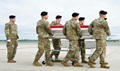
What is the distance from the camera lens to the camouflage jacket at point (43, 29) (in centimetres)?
907

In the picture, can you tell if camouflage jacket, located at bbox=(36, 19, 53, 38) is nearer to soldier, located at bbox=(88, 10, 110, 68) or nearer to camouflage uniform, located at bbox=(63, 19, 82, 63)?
camouflage uniform, located at bbox=(63, 19, 82, 63)

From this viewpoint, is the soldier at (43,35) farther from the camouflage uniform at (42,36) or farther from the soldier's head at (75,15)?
the soldier's head at (75,15)

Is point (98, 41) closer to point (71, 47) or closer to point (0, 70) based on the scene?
point (71, 47)

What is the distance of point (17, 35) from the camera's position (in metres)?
10.6

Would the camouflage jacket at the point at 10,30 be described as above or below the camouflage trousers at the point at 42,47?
above

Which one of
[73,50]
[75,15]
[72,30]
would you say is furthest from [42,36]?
[75,15]

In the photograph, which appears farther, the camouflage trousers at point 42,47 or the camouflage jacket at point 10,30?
the camouflage jacket at point 10,30

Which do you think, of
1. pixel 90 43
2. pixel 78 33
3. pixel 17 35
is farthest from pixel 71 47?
pixel 17 35

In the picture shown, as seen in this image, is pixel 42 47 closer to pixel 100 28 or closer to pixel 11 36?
pixel 11 36

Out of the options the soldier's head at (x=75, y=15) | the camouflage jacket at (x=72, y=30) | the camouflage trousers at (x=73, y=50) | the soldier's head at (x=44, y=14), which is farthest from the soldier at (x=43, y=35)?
the soldier's head at (x=75, y=15)

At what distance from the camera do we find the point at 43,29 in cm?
919

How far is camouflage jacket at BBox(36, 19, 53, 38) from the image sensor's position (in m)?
9.07

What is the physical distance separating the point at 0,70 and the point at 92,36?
10.0ft

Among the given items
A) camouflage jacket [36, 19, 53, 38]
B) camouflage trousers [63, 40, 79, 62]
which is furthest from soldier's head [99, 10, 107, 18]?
camouflage jacket [36, 19, 53, 38]
